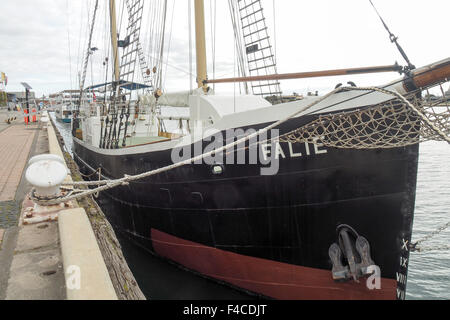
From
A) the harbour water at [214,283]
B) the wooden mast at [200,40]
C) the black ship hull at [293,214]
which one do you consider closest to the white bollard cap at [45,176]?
the black ship hull at [293,214]

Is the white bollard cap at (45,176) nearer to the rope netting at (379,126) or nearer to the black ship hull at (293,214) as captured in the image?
the black ship hull at (293,214)

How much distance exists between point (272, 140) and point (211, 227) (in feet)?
6.41

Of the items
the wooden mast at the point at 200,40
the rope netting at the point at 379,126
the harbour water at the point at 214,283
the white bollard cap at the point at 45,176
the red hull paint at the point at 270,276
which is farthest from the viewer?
the wooden mast at the point at 200,40

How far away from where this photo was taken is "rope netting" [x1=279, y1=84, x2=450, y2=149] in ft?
11.8

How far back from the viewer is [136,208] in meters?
6.90

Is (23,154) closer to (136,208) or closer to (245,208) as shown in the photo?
(136,208)

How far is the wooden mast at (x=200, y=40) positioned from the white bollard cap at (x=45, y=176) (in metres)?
4.25

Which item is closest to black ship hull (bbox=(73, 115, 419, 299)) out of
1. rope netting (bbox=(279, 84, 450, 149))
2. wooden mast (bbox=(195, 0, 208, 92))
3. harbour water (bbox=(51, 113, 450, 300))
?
rope netting (bbox=(279, 84, 450, 149))

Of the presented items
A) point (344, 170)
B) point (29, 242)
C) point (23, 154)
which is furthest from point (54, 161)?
point (23, 154)

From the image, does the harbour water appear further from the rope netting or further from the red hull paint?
the rope netting

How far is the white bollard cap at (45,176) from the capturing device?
3.12 meters

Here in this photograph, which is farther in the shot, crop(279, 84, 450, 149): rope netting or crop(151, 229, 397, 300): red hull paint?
crop(151, 229, 397, 300): red hull paint

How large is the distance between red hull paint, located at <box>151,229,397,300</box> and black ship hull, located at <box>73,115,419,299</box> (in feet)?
0.05

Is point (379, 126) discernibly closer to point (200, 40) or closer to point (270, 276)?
point (270, 276)
